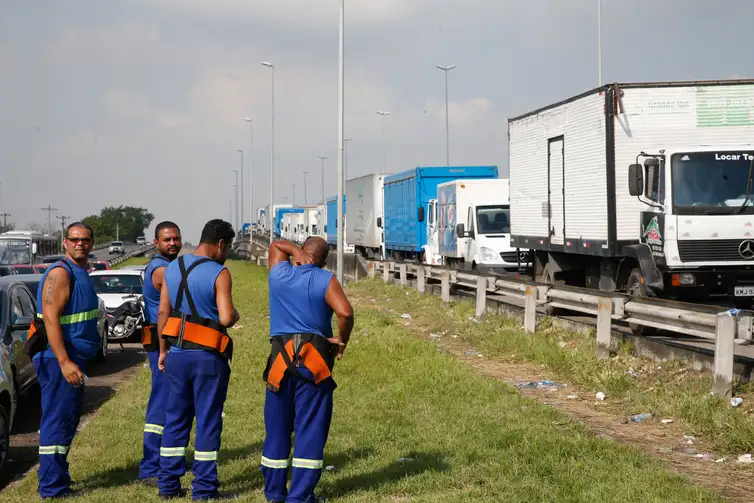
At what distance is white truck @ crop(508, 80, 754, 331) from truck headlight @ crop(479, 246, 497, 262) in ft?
17.3

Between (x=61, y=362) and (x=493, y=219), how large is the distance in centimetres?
1979

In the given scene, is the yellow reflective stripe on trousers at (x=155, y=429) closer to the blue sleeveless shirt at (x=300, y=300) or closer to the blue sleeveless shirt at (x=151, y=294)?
the blue sleeveless shirt at (x=151, y=294)

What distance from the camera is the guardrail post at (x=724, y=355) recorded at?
9594 millimetres

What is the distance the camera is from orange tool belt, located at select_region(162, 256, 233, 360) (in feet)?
22.9

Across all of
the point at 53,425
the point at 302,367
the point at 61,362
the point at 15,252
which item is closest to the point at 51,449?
the point at 53,425

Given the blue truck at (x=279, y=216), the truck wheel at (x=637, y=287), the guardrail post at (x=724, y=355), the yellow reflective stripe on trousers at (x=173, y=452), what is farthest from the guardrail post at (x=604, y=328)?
the blue truck at (x=279, y=216)

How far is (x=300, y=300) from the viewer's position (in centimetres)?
670

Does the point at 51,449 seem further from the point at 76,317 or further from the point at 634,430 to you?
the point at 634,430

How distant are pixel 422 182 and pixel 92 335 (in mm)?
26602

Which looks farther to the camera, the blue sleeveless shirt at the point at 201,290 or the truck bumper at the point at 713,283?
the truck bumper at the point at 713,283

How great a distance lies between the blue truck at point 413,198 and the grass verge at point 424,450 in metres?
20.1

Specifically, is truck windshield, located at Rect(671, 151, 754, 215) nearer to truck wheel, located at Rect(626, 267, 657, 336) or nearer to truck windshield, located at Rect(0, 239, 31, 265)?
truck wheel, located at Rect(626, 267, 657, 336)

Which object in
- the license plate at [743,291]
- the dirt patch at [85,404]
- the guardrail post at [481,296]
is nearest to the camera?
the dirt patch at [85,404]

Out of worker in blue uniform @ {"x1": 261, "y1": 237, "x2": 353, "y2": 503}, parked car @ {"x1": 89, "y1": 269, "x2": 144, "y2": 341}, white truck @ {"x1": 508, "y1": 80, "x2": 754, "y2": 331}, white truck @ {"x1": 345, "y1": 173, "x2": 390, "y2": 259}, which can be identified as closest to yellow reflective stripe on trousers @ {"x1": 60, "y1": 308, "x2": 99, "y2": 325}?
worker in blue uniform @ {"x1": 261, "y1": 237, "x2": 353, "y2": 503}
